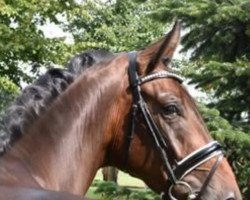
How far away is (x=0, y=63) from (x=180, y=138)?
6.66 m

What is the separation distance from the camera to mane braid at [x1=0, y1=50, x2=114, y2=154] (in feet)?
11.1

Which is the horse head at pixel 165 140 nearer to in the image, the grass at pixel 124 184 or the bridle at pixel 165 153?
the bridle at pixel 165 153

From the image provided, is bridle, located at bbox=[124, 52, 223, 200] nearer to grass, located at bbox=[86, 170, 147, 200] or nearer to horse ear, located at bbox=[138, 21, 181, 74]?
horse ear, located at bbox=[138, 21, 181, 74]

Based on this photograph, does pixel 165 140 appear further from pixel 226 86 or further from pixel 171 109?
pixel 226 86

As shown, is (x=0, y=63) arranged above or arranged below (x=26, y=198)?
above

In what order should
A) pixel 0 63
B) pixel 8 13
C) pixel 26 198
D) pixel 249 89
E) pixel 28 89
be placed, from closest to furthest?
1. pixel 26 198
2. pixel 28 89
3. pixel 249 89
4. pixel 8 13
5. pixel 0 63

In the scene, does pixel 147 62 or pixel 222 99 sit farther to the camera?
pixel 222 99

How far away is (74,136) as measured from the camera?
3.47 metres

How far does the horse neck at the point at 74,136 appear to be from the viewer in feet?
11.0

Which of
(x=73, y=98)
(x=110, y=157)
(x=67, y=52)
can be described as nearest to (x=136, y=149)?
(x=110, y=157)

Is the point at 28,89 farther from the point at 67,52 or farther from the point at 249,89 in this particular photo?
the point at 67,52

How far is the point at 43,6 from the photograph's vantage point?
384 inches

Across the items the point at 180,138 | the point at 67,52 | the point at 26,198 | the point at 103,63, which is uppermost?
the point at 67,52

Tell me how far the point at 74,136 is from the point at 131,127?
0.32 m
